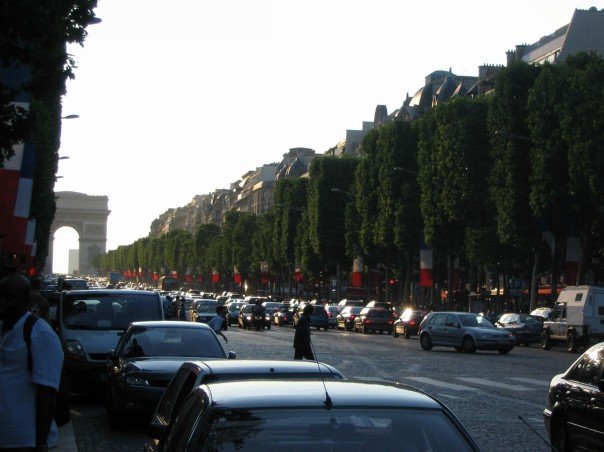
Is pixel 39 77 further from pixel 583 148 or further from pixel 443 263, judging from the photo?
pixel 443 263

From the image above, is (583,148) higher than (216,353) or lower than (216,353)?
higher

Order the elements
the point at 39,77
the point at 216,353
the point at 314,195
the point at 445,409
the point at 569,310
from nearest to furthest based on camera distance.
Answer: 1. the point at 445,409
2. the point at 216,353
3. the point at 39,77
4. the point at 569,310
5. the point at 314,195

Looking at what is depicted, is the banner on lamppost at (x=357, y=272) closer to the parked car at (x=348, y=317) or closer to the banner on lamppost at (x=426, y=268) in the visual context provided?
the parked car at (x=348, y=317)

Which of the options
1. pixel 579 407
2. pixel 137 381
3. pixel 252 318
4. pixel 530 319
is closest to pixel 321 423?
pixel 579 407

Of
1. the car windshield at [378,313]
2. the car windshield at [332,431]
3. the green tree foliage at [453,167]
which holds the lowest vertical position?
the car windshield at [332,431]

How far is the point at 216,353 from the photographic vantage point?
1546 cm

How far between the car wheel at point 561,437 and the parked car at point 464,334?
29.3 metres

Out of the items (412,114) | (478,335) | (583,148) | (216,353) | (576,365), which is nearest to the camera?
(576,365)

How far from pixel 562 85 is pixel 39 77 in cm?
3403

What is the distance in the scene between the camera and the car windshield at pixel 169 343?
51.3 feet

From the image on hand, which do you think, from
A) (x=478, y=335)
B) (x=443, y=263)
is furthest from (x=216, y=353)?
(x=443, y=263)

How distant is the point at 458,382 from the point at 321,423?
21.4 meters

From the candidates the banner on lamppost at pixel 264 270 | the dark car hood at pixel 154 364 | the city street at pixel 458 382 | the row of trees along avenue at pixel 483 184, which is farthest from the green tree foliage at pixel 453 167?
the banner on lamppost at pixel 264 270

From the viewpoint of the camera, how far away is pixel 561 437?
1155cm
